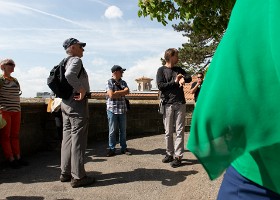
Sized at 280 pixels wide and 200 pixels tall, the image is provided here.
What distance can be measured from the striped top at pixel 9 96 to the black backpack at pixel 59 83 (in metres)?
1.52

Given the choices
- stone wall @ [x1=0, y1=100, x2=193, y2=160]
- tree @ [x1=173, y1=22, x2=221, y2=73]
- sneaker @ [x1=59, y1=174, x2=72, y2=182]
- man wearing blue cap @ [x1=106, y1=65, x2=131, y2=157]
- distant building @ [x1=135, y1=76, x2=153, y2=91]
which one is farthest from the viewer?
distant building @ [x1=135, y1=76, x2=153, y2=91]

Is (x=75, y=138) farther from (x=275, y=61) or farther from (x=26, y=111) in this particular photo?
(x=275, y=61)

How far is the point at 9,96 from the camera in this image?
6.12 metres

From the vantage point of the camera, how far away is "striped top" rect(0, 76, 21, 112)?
239 inches

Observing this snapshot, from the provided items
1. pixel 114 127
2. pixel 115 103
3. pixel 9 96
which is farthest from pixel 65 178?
pixel 115 103

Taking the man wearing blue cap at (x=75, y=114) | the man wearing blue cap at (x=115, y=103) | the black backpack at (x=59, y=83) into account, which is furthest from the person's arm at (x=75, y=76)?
the man wearing blue cap at (x=115, y=103)

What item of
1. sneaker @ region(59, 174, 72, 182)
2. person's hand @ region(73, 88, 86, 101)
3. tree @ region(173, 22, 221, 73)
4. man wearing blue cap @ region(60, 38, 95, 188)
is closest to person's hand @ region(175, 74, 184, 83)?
man wearing blue cap @ region(60, 38, 95, 188)

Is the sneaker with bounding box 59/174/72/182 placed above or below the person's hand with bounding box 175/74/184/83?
below

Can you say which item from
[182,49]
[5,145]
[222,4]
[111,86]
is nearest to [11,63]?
[5,145]

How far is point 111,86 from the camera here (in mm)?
7168

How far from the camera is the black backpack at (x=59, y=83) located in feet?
16.2

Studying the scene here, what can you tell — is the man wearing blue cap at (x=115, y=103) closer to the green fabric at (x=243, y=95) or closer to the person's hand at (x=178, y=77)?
the person's hand at (x=178, y=77)

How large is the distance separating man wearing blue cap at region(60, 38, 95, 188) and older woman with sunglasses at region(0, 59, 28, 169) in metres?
1.61

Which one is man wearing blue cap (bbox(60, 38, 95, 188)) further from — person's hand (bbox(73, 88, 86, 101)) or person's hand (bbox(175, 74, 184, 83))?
person's hand (bbox(175, 74, 184, 83))
